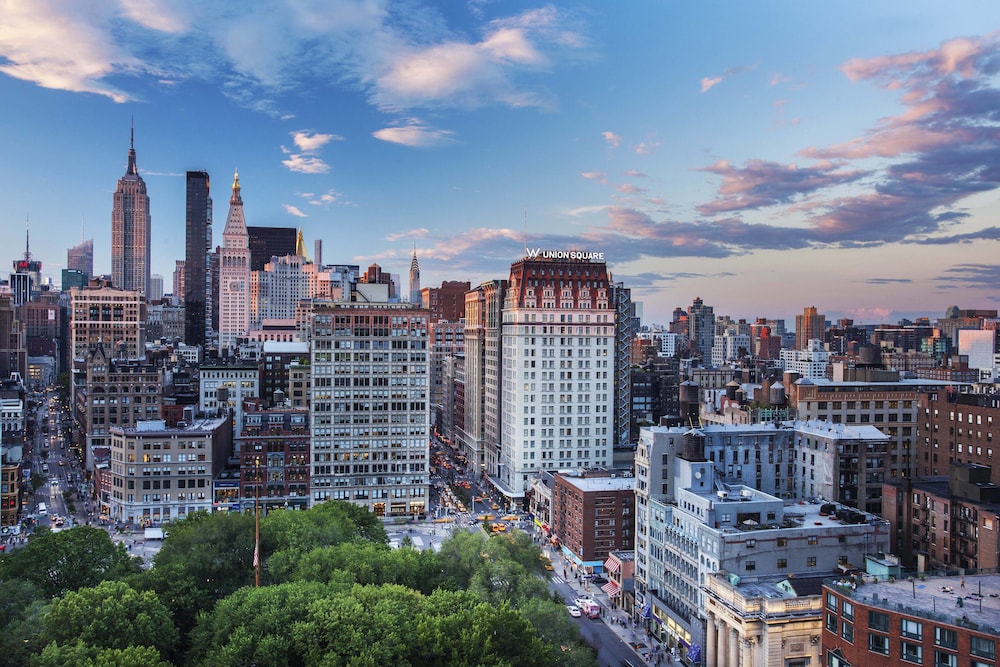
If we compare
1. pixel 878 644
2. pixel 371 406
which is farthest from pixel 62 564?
pixel 878 644

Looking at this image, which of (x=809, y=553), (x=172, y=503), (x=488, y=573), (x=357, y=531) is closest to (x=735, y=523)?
(x=809, y=553)

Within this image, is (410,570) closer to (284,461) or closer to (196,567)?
(196,567)

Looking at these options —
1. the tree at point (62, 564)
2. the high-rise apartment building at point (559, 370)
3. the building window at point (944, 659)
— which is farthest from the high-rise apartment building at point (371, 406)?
the building window at point (944, 659)

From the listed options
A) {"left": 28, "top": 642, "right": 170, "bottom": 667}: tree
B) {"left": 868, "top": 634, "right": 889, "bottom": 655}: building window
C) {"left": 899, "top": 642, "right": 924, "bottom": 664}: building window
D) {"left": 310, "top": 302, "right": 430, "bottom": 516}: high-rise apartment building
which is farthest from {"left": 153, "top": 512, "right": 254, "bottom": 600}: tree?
{"left": 899, "top": 642, "right": 924, "bottom": 664}: building window

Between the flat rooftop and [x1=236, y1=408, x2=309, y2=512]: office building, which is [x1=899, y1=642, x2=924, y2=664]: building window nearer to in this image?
the flat rooftop

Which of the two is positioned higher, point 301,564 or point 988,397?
point 988,397

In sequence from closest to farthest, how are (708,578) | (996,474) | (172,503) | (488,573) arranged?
(708,578) → (488,573) → (996,474) → (172,503)

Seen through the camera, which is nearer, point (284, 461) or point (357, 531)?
point (357, 531)

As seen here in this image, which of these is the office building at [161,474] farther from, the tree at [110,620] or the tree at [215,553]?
the tree at [110,620]
